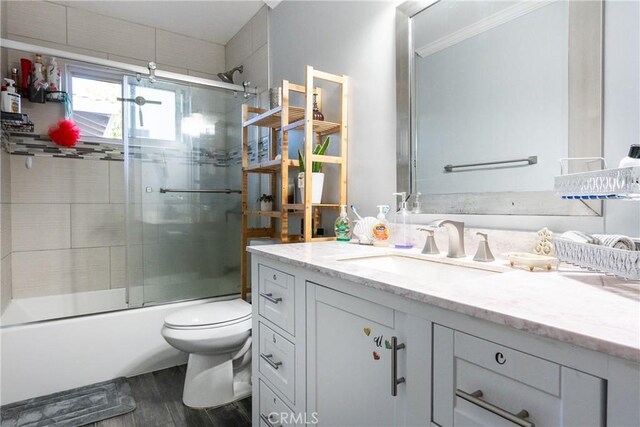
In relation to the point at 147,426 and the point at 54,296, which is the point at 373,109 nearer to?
the point at 147,426

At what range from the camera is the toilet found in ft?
5.64

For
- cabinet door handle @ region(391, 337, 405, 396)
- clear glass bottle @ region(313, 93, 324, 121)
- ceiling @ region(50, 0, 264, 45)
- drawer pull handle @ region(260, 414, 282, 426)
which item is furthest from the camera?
ceiling @ region(50, 0, 264, 45)

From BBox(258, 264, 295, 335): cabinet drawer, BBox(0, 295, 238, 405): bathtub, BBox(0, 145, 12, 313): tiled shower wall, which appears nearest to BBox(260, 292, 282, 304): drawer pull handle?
BBox(258, 264, 295, 335): cabinet drawer

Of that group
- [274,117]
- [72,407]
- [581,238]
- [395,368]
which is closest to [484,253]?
[581,238]

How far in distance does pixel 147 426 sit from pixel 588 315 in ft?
6.02

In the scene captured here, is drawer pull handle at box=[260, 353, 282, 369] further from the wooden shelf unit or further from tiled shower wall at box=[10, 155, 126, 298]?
tiled shower wall at box=[10, 155, 126, 298]

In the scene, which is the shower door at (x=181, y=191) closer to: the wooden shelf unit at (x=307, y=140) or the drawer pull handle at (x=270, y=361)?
the wooden shelf unit at (x=307, y=140)

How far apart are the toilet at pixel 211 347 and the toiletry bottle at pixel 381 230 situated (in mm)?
844

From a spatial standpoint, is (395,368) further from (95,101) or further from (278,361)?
(95,101)

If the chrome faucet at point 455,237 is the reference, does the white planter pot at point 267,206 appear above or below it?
above

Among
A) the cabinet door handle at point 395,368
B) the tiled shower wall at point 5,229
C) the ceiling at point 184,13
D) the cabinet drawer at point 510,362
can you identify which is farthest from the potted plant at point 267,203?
the cabinet drawer at point 510,362

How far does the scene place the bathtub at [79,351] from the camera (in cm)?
185

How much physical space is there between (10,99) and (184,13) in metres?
1.34

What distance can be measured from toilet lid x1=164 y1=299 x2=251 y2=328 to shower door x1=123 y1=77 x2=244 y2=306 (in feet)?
1.82
